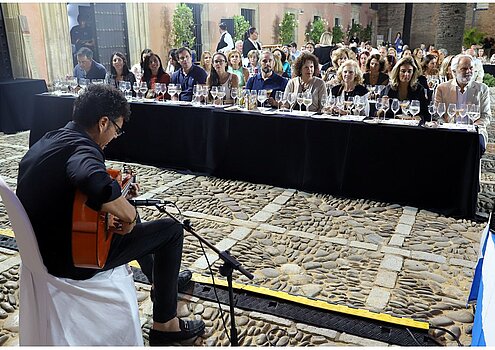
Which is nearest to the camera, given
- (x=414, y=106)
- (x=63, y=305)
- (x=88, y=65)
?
(x=63, y=305)

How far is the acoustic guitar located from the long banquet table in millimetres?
2887

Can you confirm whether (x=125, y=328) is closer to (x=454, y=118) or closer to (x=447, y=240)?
(x=447, y=240)

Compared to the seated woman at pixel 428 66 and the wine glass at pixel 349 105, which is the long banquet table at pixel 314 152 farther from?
the seated woman at pixel 428 66

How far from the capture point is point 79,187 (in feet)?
5.46

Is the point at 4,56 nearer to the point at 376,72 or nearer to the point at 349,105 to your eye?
the point at 376,72

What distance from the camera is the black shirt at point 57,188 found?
169 centimetres

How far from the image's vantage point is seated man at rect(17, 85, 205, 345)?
1.69 meters

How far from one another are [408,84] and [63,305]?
387cm

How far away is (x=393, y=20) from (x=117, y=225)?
1210 inches

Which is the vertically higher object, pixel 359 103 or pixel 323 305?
pixel 359 103

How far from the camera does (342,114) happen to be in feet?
14.8

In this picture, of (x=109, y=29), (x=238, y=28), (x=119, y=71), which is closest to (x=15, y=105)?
(x=119, y=71)

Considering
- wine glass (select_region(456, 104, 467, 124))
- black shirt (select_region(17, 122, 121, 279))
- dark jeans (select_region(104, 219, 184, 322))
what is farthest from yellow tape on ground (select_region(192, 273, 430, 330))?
wine glass (select_region(456, 104, 467, 124))

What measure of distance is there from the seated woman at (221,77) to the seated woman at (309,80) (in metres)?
0.79
